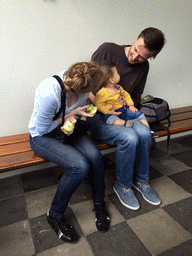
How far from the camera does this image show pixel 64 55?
2.23m

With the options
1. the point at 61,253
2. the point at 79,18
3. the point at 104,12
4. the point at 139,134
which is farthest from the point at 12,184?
the point at 104,12

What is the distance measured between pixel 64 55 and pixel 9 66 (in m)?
0.59

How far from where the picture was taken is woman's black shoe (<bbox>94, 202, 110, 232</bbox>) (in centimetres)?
160

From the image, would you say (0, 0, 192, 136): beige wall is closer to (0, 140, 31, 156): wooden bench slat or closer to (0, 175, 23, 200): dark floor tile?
(0, 140, 31, 156): wooden bench slat

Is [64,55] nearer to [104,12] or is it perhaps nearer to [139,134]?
[104,12]

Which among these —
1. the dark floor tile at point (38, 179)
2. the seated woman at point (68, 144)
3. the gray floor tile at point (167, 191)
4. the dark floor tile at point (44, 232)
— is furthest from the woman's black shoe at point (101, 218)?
the dark floor tile at point (38, 179)

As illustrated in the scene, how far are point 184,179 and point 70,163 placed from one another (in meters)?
1.46

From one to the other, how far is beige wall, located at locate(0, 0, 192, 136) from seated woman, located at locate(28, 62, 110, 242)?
70 centimetres

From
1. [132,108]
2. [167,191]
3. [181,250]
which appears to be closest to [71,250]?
[181,250]

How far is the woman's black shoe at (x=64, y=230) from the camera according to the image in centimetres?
150

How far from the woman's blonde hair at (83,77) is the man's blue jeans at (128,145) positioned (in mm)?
545

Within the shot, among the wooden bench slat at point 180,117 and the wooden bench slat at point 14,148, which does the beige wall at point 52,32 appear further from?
the wooden bench slat at point 180,117

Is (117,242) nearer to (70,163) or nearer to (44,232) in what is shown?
(44,232)

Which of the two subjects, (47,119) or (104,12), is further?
(104,12)
